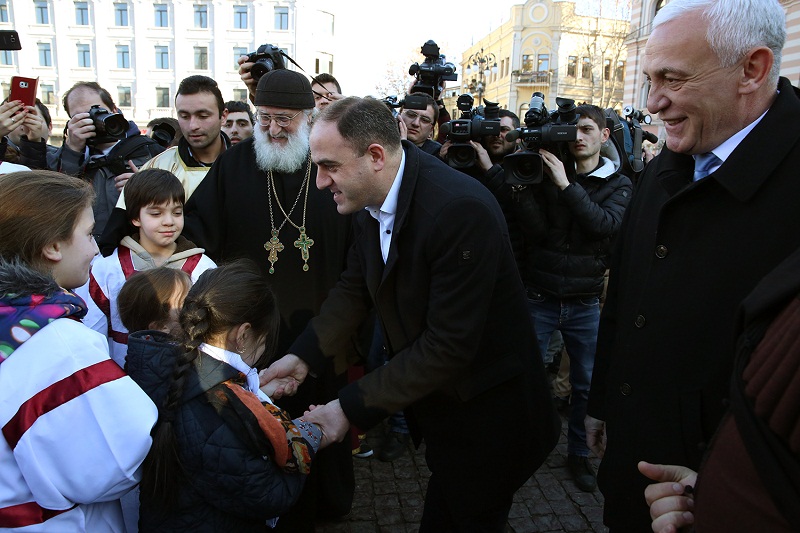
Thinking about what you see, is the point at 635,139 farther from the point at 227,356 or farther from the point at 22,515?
the point at 22,515

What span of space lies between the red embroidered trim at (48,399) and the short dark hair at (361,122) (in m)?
1.14

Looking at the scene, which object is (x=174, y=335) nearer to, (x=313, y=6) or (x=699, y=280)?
(x=699, y=280)

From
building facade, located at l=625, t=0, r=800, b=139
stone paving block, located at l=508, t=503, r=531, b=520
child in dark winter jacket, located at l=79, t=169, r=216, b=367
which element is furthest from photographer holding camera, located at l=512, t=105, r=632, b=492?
building facade, located at l=625, t=0, r=800, b=139

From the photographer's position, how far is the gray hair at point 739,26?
1590mm

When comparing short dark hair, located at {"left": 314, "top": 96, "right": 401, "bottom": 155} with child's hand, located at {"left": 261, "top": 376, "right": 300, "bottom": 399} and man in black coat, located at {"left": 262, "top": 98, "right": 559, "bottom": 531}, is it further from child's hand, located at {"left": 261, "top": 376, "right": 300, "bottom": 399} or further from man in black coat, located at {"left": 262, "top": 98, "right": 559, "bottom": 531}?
child's hand, located at {"left": 261, "top": 376, "right": 300, "bottom": 399}

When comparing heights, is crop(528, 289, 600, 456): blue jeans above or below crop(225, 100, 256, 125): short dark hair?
below

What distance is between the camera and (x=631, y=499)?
6.36ft

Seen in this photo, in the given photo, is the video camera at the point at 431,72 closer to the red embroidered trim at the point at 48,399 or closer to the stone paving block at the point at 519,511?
the stone paving block at the point at 519,511

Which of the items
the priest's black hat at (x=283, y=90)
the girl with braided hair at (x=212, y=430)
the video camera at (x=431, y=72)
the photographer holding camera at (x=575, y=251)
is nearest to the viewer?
the girl with braided hair at (x=212, y=430)

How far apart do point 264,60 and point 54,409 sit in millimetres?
2894

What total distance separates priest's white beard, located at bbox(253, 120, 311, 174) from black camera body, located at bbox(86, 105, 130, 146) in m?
1.46

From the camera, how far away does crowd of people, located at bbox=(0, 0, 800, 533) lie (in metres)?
1.50

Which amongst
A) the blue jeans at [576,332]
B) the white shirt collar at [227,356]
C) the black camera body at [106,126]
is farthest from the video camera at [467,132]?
the white shirt collar at [227,356]

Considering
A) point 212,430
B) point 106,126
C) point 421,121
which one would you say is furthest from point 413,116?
point 212,430
